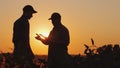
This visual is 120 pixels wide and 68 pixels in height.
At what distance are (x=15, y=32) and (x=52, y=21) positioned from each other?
4.57 feet

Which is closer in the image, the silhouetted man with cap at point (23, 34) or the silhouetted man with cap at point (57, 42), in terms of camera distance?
the silhouetted man with cap at point (57, 42)

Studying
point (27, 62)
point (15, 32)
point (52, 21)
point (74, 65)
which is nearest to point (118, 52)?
point (74, 65)

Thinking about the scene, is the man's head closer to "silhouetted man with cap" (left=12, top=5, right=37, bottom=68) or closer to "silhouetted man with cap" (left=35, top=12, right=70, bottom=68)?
"silhouetted man with cap" (left=12, top=5, right=37, bottom=68)

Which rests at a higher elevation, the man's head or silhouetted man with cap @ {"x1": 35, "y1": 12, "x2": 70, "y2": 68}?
the man's head

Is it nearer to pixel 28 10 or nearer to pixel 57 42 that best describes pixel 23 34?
pixel 28 10

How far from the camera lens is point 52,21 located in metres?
11.2

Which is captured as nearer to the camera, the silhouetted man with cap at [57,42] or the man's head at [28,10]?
the silhouetted man with cap at [57,42]

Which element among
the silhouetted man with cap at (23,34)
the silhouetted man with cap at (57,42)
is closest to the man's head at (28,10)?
the silhouetted man with cap at (23,34)

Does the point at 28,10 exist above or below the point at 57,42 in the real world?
above

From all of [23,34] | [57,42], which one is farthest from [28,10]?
[57,42]

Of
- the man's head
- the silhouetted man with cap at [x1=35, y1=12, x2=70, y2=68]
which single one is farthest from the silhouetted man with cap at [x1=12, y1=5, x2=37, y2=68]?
the silhouetted man with cap at [x1=35, y1=12, x2=70, y2=68]

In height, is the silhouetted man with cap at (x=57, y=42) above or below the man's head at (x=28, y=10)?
below

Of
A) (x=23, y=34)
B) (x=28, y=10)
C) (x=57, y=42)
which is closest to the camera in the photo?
(x=57, y=42)

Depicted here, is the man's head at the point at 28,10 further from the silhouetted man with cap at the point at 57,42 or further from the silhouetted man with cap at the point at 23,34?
the silhouetted man with cap at the point at 57,42
